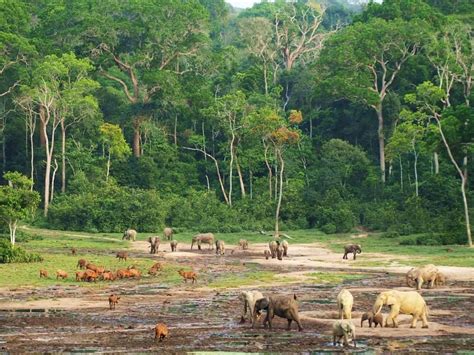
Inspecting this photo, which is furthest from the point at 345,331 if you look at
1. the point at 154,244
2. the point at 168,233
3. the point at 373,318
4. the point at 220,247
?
the point at 168,233

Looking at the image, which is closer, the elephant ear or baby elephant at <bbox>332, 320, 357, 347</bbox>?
baby elephant at <bbox>332, 320, 357, 347</bbox>

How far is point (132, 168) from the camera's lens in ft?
253

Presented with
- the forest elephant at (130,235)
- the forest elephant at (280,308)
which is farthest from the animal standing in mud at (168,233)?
the forest elephant at (280,308)

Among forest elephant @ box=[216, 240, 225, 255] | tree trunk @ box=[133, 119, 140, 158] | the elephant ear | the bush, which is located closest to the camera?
the elephant ear

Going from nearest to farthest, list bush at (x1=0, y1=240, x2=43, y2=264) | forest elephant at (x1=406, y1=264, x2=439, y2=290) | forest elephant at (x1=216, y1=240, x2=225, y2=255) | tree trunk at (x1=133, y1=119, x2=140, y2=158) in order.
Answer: forest elephant at (x1=406, y1=264, x2=439, y2=290)
bush at (x1=0, y1=240, x2=43, y2=264)
forest elephant at (x1=216, y1=240, x2=225, y2=255)
tree trunk at (x1=133, y1=119, x2=140, y2=158)

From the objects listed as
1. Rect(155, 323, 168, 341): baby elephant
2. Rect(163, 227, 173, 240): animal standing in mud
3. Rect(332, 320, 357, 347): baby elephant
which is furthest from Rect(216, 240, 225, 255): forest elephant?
Rect(332, 320, 357, 347): baby elephant

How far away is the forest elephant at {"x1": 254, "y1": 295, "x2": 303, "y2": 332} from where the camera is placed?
24.7m

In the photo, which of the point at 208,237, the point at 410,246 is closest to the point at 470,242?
the point at 410,246

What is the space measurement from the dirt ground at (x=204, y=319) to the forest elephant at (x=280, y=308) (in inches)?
13.7

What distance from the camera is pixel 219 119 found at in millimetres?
74438

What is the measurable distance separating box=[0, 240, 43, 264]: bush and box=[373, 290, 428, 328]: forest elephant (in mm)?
21889

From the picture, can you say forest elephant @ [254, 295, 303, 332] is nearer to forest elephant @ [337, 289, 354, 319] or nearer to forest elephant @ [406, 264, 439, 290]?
forest elephant @ [337, 289, 354, 319]

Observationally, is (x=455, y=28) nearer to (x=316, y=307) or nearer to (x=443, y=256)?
(x=443, y=256)

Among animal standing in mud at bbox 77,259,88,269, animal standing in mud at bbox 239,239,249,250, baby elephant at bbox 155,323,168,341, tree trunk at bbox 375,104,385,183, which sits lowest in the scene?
baby elephant at bbox 155,323,168,341
